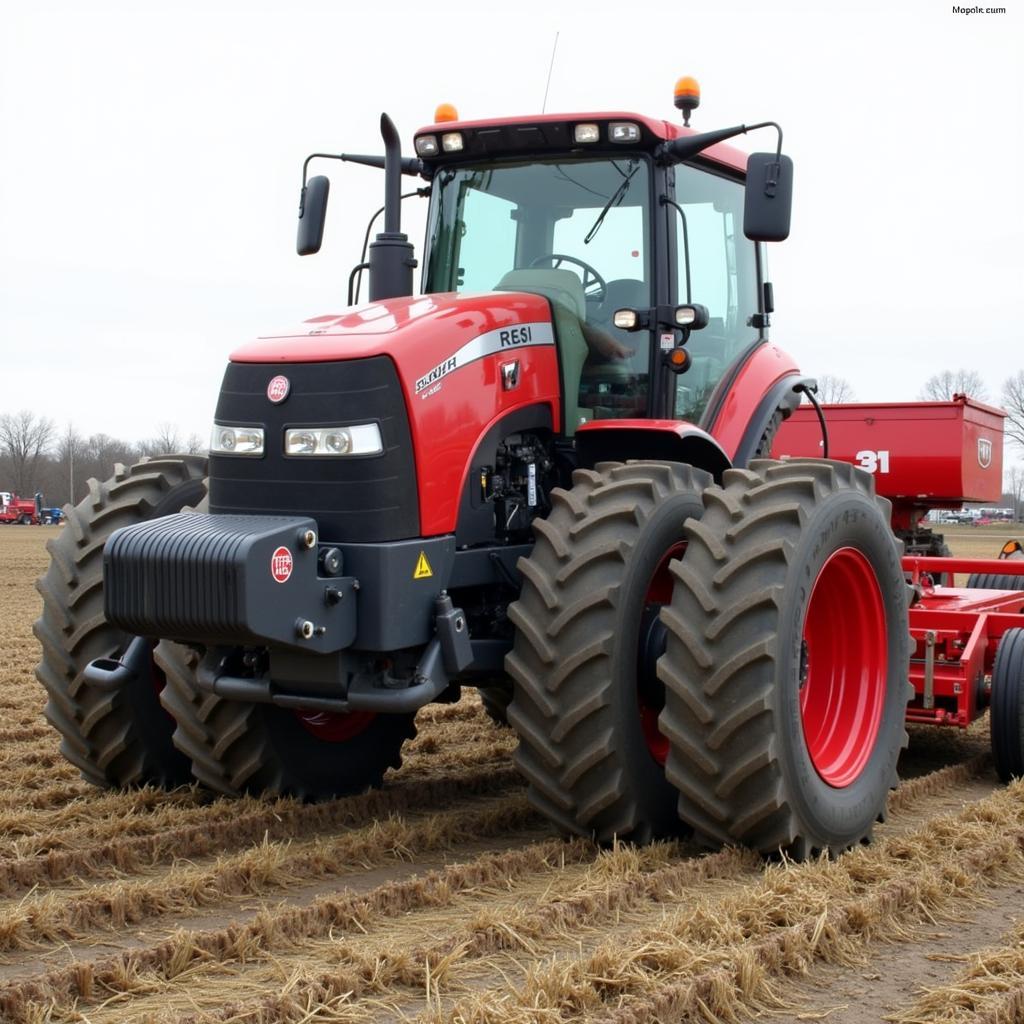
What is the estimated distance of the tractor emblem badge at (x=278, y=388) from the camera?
16.6ft

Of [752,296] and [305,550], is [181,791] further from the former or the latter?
[752,296]

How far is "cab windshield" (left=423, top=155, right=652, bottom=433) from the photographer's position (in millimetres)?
5977

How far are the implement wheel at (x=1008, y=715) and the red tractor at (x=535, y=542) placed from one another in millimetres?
42

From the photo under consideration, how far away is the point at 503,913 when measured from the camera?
13.9ft

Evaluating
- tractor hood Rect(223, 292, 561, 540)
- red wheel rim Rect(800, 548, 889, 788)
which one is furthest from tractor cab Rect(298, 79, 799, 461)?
red wheel rim Rect(800, 548, 889, 788)

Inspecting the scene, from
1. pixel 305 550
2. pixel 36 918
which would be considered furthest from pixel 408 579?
pixel 36 918

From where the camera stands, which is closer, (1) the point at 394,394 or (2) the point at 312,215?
(1) the point at 394,394

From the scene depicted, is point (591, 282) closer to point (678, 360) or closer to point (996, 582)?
point (678, 360)

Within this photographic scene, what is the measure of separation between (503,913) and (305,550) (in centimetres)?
143

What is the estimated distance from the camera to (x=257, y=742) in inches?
230

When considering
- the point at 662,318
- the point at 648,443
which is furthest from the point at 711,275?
the point at 648,443

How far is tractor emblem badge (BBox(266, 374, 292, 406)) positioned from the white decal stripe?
0.49m

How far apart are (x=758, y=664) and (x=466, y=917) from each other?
1358 millimetres

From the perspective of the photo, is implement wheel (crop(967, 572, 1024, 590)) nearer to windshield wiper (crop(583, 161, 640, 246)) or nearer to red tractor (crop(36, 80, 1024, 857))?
red tractor (crop(36, 80, 1024, 857))
